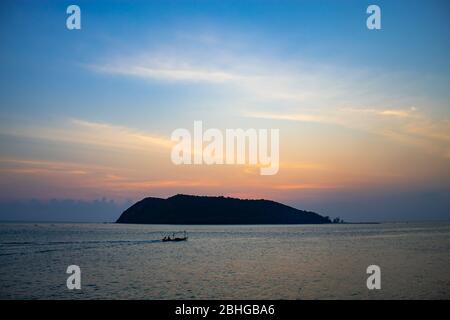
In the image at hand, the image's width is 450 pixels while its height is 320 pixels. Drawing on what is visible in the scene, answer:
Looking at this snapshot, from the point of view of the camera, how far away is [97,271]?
52562mm

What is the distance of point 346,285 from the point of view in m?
41.2

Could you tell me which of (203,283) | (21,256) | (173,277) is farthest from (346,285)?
(21,256)

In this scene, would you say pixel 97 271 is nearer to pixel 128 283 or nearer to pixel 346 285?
pixel 128 283

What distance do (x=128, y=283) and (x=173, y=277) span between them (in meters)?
5.67

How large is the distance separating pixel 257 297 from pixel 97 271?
25919 millimetres
